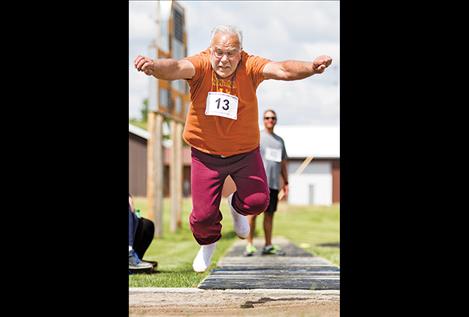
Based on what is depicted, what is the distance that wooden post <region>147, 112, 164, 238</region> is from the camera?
9430mm

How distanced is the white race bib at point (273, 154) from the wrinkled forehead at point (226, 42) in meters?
2.51

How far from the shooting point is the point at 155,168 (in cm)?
952

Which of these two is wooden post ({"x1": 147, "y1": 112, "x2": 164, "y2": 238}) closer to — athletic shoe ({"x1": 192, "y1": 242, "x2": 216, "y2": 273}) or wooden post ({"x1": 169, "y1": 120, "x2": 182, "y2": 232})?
wooden post ({"x1": 169, "y1": 120, "x2": 182, "y2": 232})

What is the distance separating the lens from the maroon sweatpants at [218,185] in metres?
5.19

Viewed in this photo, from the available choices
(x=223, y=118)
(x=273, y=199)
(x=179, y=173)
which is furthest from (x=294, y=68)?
(x=179, y=173)

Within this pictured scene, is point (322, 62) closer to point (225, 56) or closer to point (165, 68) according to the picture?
point (225, 56)

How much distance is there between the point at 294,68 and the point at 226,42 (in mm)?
616

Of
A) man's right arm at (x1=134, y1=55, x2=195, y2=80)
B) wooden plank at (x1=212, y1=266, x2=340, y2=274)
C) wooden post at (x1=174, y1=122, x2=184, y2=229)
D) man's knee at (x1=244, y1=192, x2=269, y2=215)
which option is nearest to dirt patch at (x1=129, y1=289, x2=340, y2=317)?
man's knee at (x1=244, y1=192, x2=269, y2=215)

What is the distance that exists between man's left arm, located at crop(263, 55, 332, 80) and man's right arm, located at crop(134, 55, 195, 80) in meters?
0.60

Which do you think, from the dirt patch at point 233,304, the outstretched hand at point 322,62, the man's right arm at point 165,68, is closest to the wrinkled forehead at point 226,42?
the man's right arm at point 165,68

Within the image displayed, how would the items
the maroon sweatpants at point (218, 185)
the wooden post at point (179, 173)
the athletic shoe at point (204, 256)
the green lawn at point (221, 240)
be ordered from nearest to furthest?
1. the maroon sweatpants at point (218, 185)
2. the athletic shoe at point (204, 256)
3. the green lawn at point (221, 240)
4. the wooden post at point (179, 173)

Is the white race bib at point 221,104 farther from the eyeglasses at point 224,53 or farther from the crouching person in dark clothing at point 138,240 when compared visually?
the crouching person in dark clothing at point 138,240
